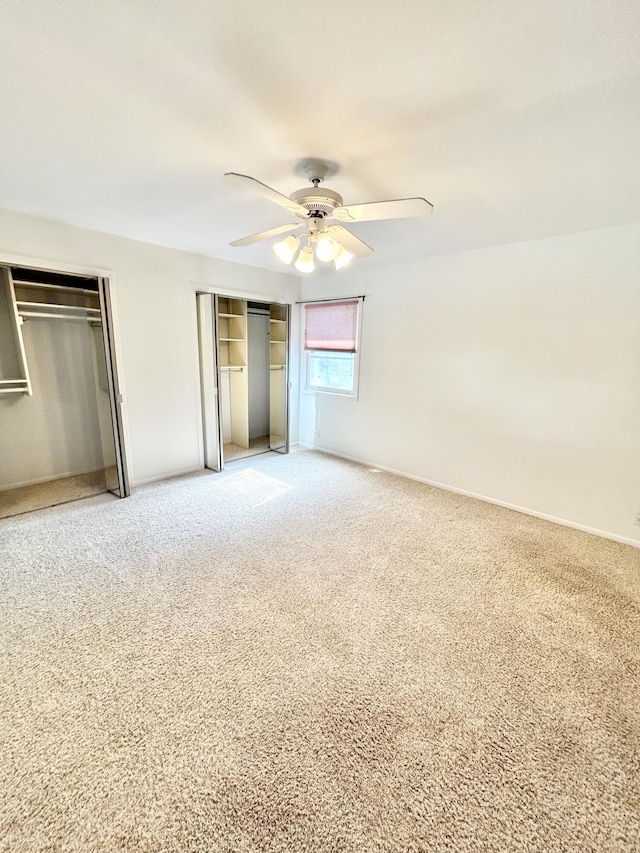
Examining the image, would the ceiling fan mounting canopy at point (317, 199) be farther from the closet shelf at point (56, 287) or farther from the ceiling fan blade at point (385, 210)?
the closet shelf at point (56, 287)

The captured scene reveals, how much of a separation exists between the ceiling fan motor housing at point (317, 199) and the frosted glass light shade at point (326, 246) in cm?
13

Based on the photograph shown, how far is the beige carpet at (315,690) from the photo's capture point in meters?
1.13

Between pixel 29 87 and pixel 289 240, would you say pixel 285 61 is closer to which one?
pixel 289 240

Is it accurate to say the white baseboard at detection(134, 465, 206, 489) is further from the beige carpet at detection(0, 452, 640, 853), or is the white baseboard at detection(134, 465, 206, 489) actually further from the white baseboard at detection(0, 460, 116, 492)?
the beige carpet at detection(0, 452, 640, 853)

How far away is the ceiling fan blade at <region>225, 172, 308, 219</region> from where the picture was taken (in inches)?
56.0

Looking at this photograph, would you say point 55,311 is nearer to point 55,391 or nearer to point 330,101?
point 55,391

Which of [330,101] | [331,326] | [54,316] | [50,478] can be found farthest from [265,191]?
[50,478]

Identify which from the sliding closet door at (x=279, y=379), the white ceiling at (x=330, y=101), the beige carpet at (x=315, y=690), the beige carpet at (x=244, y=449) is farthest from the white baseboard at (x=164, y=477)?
the white ceiling at (x=330, y=101)

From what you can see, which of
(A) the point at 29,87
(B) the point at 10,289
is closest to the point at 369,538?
(A) the point at 29,87

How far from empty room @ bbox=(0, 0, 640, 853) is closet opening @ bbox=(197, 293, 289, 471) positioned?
0.11m

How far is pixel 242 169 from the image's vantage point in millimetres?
1904

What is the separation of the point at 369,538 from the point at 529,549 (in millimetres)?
1243

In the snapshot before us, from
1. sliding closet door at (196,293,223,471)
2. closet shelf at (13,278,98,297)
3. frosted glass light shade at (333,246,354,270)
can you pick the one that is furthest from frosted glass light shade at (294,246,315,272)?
closet shelf at (13,278,98,297)

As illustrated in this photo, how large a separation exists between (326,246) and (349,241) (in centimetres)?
25
